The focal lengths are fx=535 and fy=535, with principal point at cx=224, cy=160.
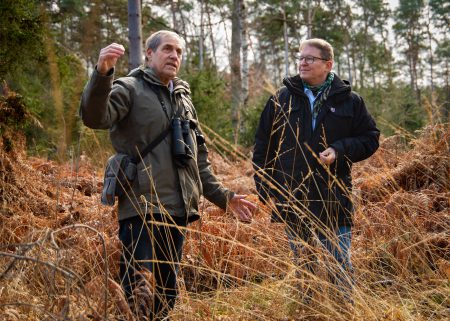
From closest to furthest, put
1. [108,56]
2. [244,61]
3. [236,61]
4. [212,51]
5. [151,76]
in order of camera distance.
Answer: [108,56] < [151,76] < [236,61] < [244,61] < [212,51]

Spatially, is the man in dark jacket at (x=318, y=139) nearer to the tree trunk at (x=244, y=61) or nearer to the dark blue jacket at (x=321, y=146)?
the dark blue jacket at (x=321, y=146)

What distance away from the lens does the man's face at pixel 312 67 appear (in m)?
3.51

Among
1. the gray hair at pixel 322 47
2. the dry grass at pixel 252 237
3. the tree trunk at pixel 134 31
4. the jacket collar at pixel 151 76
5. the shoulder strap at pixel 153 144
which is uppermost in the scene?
the tree trunk at pixel 134 31

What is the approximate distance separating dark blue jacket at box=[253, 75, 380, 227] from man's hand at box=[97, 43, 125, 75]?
4.06 feet

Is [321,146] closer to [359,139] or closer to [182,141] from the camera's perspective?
[359,139]

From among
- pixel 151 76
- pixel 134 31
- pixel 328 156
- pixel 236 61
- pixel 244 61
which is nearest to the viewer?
pixel 151 76

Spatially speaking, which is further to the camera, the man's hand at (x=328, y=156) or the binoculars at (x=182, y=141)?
the man's hand at (x=328, y=156)

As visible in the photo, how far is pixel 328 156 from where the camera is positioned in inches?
128

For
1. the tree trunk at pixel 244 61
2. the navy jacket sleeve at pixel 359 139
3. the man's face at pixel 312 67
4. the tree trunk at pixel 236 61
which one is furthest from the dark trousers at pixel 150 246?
the tree trunk at pixel 244 61

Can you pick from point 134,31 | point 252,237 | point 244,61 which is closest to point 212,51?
point 244,61

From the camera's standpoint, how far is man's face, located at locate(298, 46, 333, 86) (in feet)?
11.5

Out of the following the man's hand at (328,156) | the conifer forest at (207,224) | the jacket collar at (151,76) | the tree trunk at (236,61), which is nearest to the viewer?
the conifer forest at (207,224)

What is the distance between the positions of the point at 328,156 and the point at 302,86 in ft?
1.97

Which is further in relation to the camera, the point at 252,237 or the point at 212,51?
the point at 212,51
